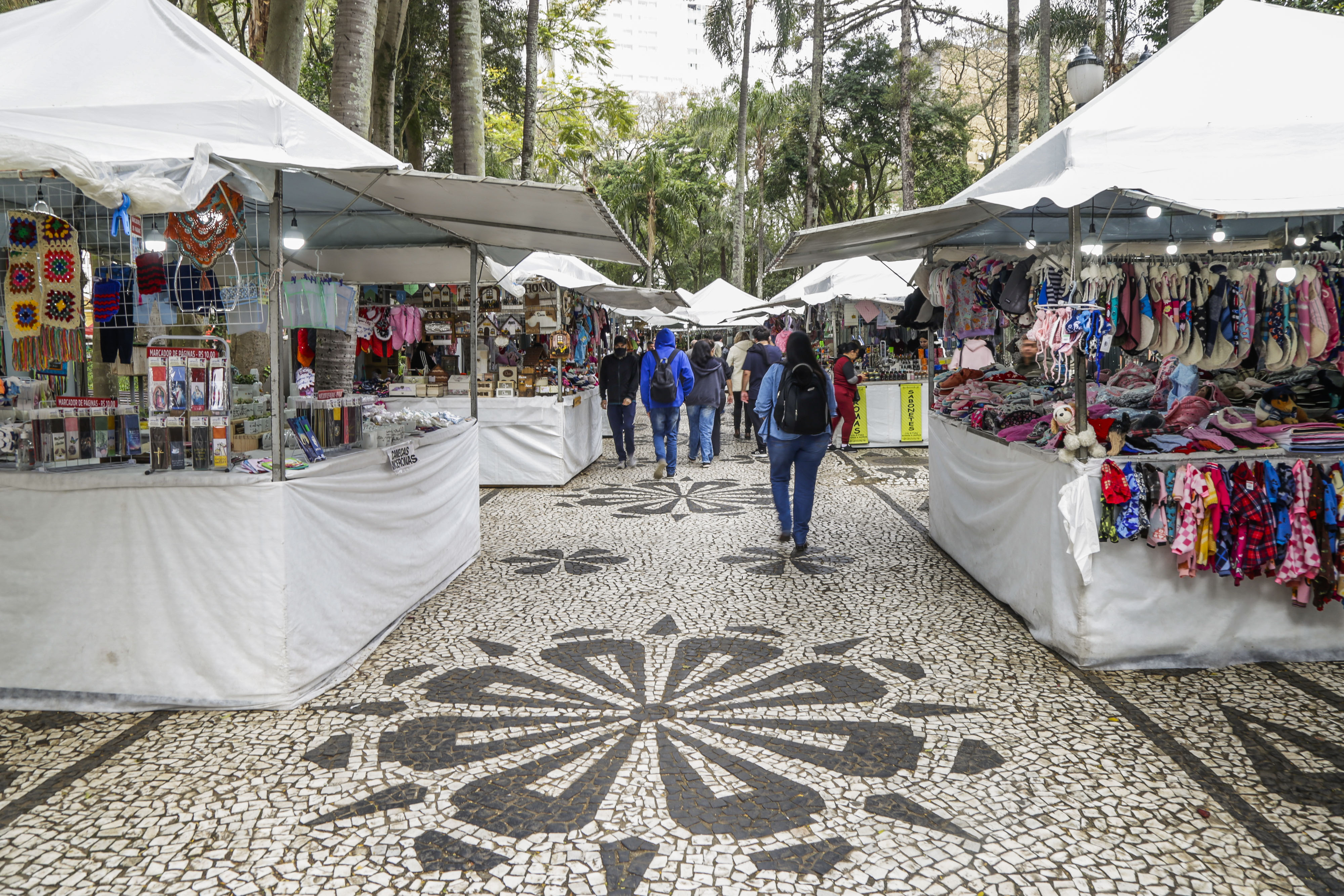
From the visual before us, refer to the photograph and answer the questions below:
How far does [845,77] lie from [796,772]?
25.9m

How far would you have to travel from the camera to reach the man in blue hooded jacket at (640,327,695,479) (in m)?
10.3

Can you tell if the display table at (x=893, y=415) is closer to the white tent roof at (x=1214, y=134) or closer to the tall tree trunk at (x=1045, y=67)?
the tall tree trunk at (x=1045, y=67)

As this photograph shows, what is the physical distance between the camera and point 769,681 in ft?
13.2

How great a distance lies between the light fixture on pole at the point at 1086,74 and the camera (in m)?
5.96

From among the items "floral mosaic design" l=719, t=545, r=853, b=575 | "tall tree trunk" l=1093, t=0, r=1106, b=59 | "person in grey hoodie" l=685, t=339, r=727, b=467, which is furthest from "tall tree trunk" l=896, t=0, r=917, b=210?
"floral mosaic design" l=719, t=545, r=853, b=575

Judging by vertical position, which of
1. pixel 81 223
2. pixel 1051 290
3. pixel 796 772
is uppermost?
pixel 81 223

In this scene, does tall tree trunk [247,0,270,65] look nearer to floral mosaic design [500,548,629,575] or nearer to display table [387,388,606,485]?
display table [387,388,606,485]

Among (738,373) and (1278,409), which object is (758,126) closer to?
(738,373)

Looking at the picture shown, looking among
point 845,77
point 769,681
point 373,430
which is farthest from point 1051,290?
point 845,77

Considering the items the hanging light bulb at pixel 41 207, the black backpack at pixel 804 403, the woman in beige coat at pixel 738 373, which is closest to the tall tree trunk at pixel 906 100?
the woman in beige coat at pixel 738 373

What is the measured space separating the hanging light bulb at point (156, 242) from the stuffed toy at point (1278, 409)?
5.54 metres

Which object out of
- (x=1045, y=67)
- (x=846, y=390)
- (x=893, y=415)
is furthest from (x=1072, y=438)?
(x=1045, y=67)

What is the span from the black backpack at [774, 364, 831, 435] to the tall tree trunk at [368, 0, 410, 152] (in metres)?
7.22

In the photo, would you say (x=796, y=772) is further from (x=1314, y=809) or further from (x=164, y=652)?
(x=164, y=652)
